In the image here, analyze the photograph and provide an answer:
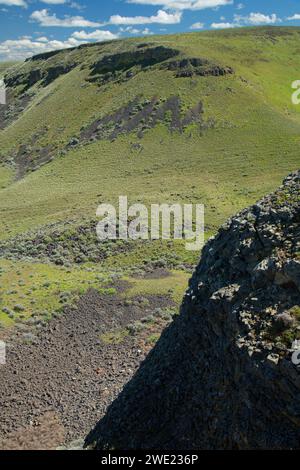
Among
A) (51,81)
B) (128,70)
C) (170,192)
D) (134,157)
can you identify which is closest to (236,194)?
(170,192)

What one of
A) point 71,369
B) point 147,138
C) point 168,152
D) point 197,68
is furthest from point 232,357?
point 197,68

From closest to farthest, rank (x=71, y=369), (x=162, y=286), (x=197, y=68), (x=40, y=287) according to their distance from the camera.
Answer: (x=71, y=369), (x=40, y=287), (x=162, y=286), (x=197, y=68)

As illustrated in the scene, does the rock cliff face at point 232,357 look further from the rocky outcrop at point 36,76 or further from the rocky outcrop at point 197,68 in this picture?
the rocky outcrop at point 36,76

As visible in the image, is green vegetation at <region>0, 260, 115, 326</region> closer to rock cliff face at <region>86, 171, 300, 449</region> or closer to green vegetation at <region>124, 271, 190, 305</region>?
green vegetation at <region>124, 271, 190, 305</region>

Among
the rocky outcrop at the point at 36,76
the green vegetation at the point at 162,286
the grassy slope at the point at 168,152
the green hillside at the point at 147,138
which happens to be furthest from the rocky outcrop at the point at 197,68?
the green vegetation at the point at 162,286

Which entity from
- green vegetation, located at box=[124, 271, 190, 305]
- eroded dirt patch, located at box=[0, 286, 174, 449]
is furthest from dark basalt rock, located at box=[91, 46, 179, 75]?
eroded dirt patch, located at box=[0, 286, 174, 449]

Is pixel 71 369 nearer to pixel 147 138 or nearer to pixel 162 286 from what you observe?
pixel 162 286
